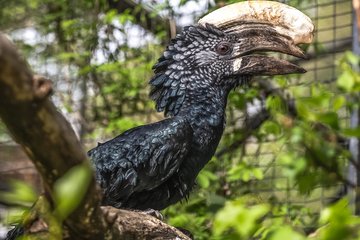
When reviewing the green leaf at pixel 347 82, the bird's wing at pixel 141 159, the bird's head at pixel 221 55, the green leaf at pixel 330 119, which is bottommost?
the bird's wing at pixel 141 159

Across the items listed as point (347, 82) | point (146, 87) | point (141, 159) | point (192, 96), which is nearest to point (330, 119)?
point (347, 82)

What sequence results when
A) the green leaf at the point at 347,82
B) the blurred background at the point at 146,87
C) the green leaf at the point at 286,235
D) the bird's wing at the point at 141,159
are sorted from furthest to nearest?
the blurred background at the point at 146,87 → the bird's wing at the point at 141,159 → the green leaf at the point at 347,82 → the green leaf at the point at 286,235

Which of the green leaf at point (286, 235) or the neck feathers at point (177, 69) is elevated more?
the neck feathers at point (177, 69)

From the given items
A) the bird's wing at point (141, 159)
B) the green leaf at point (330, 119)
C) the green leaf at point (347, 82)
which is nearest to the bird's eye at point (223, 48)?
the bird's wing at point (141, 159)

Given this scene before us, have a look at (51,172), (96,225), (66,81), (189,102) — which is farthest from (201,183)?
(51,172)

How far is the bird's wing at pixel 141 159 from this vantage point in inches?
87.4

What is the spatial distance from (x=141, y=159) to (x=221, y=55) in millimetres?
593

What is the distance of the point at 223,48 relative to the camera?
2658mm

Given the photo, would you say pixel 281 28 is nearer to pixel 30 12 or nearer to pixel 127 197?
pixel 127 197

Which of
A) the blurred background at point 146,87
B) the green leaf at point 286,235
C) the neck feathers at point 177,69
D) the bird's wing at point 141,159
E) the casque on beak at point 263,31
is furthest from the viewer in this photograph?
the blurred background at point 146,87

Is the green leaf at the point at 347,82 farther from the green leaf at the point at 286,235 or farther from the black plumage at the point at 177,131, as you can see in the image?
the black plumage at the point at 177,131

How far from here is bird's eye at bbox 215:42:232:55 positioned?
2.65m

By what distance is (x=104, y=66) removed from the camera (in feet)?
15.0

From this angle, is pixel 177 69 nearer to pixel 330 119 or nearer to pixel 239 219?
pixel 330 119
